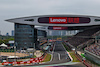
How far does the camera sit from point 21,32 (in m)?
64.4

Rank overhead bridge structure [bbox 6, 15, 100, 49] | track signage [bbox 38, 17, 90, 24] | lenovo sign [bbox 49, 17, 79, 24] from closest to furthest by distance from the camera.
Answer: overhead bridge structure [bbox 6, 15, 100, 49]
track signage [bbox 38, 17, 90, 24]
lenovo sign [bbox 49, 17, 79, 24]

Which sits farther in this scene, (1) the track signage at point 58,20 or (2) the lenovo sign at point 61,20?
(2) the lenovo sign at point 61,20

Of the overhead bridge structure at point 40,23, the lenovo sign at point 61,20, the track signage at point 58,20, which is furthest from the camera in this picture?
the lenovo sign at point 61,20

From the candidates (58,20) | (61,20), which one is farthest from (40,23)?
(61,20)

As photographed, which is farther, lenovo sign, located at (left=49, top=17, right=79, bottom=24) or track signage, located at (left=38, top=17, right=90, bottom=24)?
lenovo sign, located at (left=49, top=17, right=79, bottom=24)

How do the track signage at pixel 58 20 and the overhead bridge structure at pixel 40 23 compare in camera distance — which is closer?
the overhead bridge structure at pixel 40 23

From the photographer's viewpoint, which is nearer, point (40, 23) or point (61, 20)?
point (40, 23)

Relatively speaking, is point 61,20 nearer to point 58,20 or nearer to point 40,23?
point 58,20

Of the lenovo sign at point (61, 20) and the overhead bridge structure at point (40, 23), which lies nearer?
the overhead bridge structure at point (40, 23)

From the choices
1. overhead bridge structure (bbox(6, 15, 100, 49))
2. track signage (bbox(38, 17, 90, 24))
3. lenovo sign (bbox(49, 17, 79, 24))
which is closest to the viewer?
overhead bridge structure (bbox(6, 15, 100, 49))

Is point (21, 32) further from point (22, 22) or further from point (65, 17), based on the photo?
point (65, 17)

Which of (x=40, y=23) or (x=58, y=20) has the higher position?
(x=58, y=20)

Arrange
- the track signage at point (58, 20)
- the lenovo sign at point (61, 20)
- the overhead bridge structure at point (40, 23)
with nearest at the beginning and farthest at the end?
the overhead bridge structure at point (40, 23) → the track signage at point (58, 20) → the lenovo sign at point (61, 20)

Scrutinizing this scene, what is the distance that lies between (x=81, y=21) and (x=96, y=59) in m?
33.7
